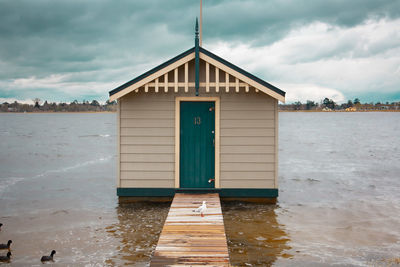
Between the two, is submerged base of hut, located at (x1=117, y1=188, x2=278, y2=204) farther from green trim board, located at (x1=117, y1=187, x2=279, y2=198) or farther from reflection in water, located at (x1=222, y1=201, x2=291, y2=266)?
reflection in water, located at (x1=222, y1=201, x2=291, y2=266)

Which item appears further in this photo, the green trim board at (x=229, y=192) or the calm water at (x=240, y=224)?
the green trim board at (x=229, y=192)

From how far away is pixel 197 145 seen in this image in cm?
1070

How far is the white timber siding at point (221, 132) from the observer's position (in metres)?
10.7

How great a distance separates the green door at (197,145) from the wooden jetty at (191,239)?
1.66 m

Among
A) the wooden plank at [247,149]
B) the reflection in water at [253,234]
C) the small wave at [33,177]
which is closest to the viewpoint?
the reflection in water at [253,234]

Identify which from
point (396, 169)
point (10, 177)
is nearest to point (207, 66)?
point (10, 177)

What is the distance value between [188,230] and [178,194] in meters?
3.17

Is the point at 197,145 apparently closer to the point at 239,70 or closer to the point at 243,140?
the point at 243,140

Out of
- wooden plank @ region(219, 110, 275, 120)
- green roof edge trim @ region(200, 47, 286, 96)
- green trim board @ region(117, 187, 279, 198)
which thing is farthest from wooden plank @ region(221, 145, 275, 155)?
green roof edge trim @ region(200, 47, 286, 96)

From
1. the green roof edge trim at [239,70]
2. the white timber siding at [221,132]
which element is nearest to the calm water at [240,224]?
the white timber siding at [221,132]

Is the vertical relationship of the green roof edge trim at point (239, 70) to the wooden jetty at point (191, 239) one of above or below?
above

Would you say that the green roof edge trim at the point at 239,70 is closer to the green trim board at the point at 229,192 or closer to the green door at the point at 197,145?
the green door at the point at 197,145

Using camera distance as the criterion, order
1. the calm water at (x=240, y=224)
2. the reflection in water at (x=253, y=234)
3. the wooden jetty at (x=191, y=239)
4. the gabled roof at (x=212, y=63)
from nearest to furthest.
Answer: the wooden jetty at (x=191, y=239), the reflection in water at (x=253, y=234), the calm water at (x=240, y=224), the gabled roof at (x=212, y=63)

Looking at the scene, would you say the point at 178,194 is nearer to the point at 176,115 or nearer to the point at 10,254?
the point at 176,115
